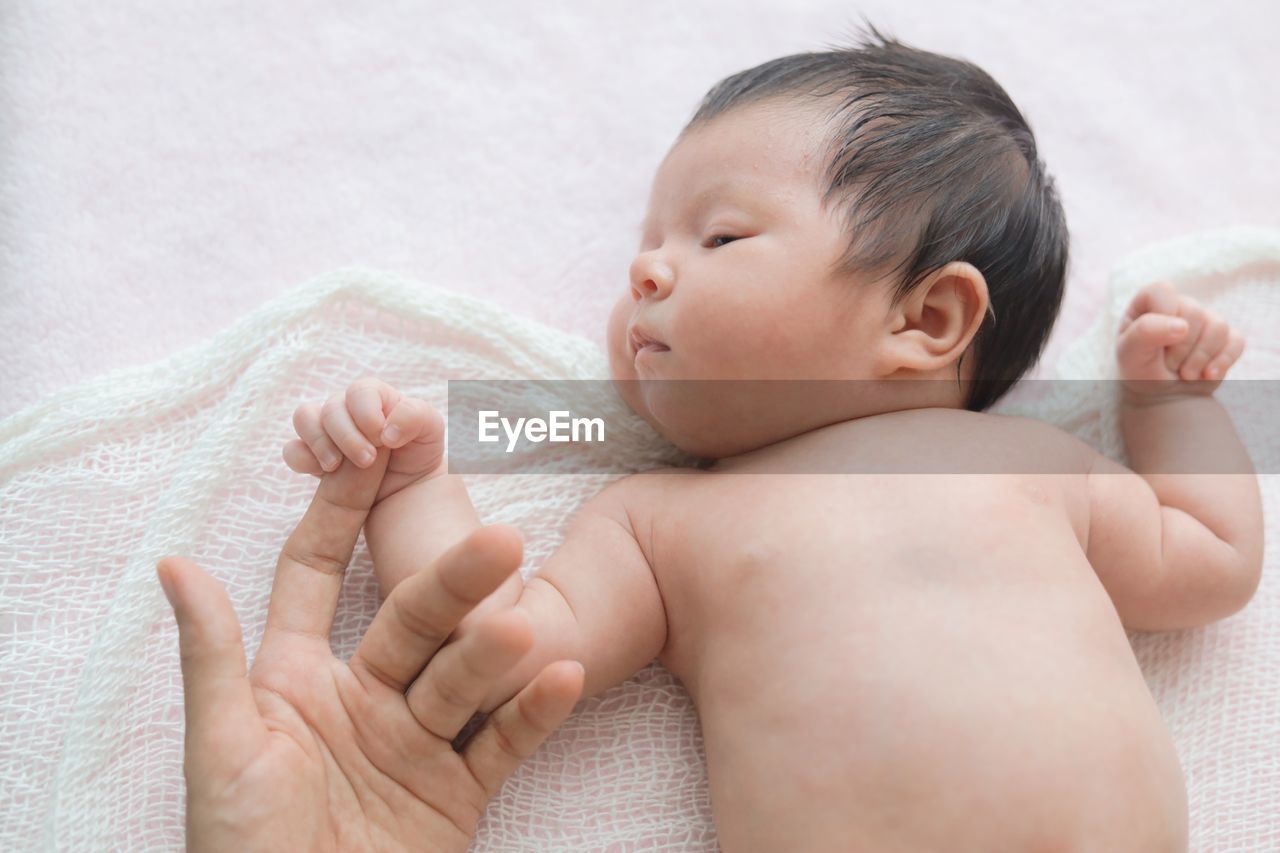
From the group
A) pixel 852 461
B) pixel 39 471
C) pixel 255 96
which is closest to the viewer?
pixel 852 461

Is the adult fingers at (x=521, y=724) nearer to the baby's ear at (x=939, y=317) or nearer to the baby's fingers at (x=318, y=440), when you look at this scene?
the baby's fingers at (x=318, y=440)

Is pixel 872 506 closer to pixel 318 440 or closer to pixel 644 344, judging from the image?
pixel 644 344

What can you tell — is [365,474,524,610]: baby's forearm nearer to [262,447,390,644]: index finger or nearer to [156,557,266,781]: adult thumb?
[262,447,390,644]: index finger

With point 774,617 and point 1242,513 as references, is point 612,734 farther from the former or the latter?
point 1242,513

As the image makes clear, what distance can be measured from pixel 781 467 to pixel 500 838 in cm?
45

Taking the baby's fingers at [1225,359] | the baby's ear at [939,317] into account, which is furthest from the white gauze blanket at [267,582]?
the baby's ear at [939,317]

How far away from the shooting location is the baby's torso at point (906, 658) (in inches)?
35.5

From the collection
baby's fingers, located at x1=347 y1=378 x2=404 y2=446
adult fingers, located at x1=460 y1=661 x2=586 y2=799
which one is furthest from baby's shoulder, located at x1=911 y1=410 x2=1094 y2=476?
baby's fingers, located at x1=347 y1=378 x2=404 y2=446

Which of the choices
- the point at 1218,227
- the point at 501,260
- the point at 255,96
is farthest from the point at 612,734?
the point at 1218,227

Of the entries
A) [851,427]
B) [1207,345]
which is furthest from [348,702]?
[1207,345]

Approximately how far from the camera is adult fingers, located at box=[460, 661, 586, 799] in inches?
37.0

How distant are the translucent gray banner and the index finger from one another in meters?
0.15

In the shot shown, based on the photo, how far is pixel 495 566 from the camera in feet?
2.95

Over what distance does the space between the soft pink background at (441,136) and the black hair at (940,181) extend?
0.91 feet
